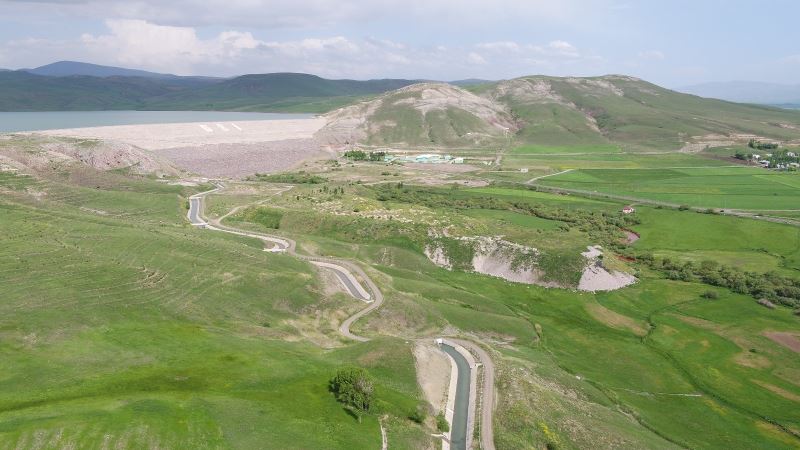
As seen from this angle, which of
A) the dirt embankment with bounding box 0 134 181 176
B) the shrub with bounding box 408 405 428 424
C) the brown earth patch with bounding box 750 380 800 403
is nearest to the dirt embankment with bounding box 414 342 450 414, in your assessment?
the shrub with bounding box 408 405 428 424

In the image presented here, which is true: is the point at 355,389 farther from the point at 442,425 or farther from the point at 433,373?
the point at 433,373

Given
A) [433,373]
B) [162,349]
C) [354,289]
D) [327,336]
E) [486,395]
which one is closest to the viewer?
[162,349]

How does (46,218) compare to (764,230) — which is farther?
(764,230)

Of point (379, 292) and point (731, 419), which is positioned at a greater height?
point (379, 292)

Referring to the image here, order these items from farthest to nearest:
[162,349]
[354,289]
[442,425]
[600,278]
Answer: [600,278]
[354,289]
[162,349]
[442,425]

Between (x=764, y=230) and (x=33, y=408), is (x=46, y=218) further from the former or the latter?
(x=764, y=230)

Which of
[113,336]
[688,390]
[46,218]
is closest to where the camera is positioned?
[113,336]

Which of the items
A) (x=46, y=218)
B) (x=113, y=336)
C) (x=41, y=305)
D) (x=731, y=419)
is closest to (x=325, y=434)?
(x=113, y=336)

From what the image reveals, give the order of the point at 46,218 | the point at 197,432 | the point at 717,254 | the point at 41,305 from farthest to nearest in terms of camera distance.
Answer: the point at 717,254
the point at 46,218
the point at 41,305
the point at 197,432

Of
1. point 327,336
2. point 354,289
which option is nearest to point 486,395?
point 327,336
